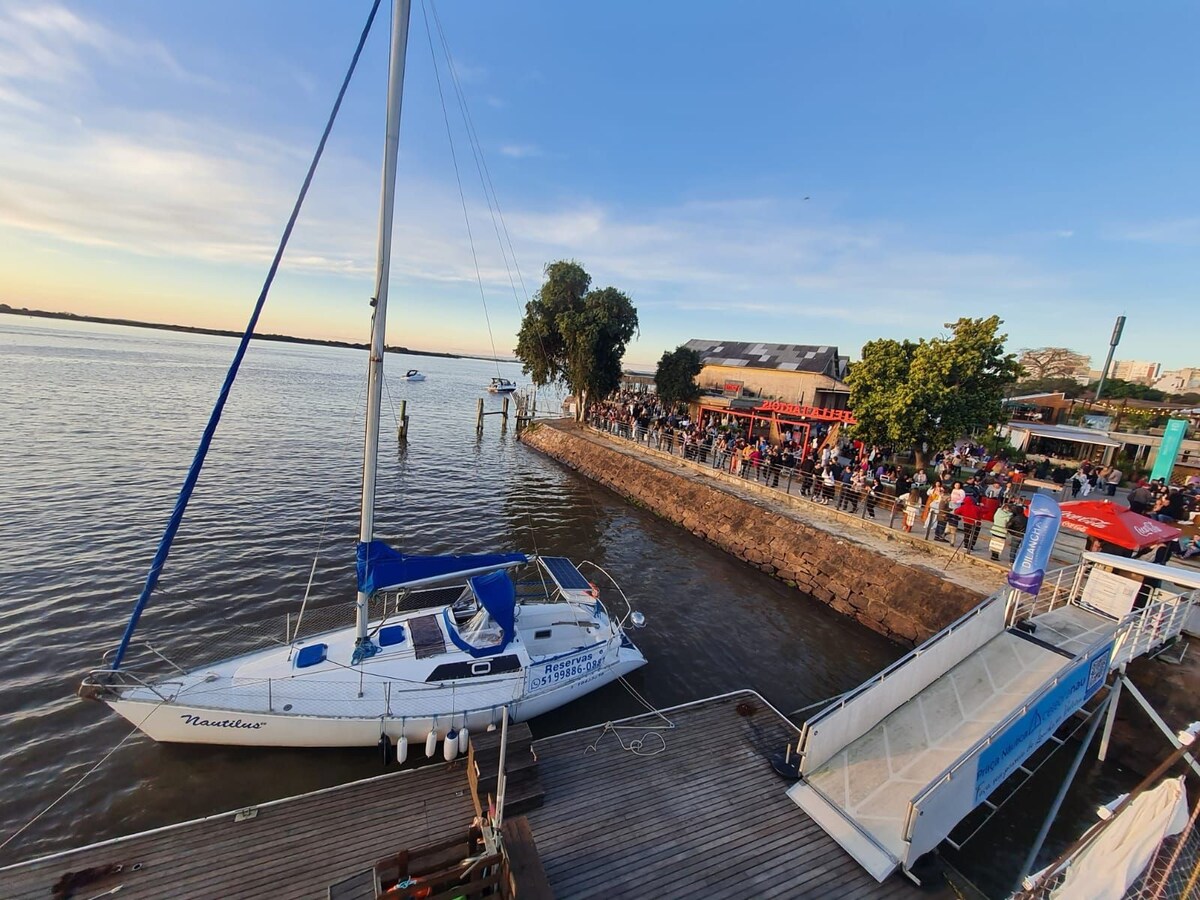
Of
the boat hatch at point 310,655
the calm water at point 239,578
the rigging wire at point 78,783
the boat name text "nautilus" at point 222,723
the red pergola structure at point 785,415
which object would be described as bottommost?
the rigging wire at point 78,783

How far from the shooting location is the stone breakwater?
1502 cm

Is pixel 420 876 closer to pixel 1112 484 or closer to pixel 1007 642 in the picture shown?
pixel 1007 642

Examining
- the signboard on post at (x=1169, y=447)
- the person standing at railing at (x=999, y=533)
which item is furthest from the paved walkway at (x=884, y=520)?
the signboard on post at (x=1169, y=447)

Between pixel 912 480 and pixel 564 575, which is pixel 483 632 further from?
pixel 912 480

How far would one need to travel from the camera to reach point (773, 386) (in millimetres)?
36000

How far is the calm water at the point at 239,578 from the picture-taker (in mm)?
8758

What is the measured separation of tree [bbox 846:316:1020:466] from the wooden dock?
16079 mm

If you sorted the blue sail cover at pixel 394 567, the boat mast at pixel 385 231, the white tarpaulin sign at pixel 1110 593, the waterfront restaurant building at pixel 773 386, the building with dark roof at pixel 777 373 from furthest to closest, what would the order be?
the building with dark roof at pixel 777 373
the waterfront restaurant building at pixel 773 386
the white tarpaulin sign at pixel 1110 593
the blue sail cover at pixel 394 567
the boat mast at pixel 385 231

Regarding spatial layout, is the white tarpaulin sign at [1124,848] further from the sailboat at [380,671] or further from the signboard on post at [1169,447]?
the signboard on post at [1169,447]

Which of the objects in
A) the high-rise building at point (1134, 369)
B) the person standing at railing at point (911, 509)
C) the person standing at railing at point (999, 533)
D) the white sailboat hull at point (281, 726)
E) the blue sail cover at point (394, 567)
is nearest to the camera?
the white sailboat hull at point (281, 726)

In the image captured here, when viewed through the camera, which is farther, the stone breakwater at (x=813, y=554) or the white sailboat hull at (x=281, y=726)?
the stone breakwater at (x=813, y=554)

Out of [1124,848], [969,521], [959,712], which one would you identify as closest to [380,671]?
[959,712]

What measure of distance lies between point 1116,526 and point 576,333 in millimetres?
30896

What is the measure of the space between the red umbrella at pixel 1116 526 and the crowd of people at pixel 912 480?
5.97 ft
